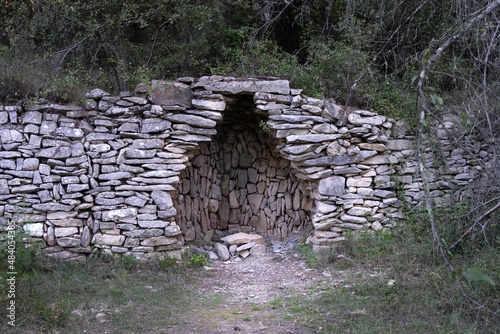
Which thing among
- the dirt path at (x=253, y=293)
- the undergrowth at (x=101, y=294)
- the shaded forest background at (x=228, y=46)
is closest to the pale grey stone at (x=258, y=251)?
the dirt path at (x=253, y=293)

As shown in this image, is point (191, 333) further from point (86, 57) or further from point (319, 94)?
point (86, 57)

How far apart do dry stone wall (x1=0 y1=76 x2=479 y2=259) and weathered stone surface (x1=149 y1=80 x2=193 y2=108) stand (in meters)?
0.01

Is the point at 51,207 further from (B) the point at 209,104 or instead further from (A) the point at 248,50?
(A) the point at 248,50

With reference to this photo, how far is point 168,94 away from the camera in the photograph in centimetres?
564

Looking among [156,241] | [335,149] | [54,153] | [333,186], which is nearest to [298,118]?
[335,149]

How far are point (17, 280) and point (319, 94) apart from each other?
4314 millimetres

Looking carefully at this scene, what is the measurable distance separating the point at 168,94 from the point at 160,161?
89 centimetres

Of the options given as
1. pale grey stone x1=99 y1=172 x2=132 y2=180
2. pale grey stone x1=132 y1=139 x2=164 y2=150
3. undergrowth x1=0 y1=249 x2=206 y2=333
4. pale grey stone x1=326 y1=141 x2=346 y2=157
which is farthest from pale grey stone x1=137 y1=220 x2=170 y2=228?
pale grey stone x1=326 y1=141 x2=346 y2=157

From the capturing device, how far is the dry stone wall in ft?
17.5

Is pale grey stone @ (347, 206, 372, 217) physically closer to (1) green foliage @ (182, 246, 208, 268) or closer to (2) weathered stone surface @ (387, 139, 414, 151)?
(2) weathered stone surface @ (387, 139, 414, 151)

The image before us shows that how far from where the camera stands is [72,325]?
3791 mm

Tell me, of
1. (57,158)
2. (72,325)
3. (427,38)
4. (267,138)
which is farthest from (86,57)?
(427,38)

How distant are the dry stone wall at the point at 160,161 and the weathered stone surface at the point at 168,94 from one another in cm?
1

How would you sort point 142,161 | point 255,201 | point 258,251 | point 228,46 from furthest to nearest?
point 255,201
point 228,46
point 258,251
point 142,161
